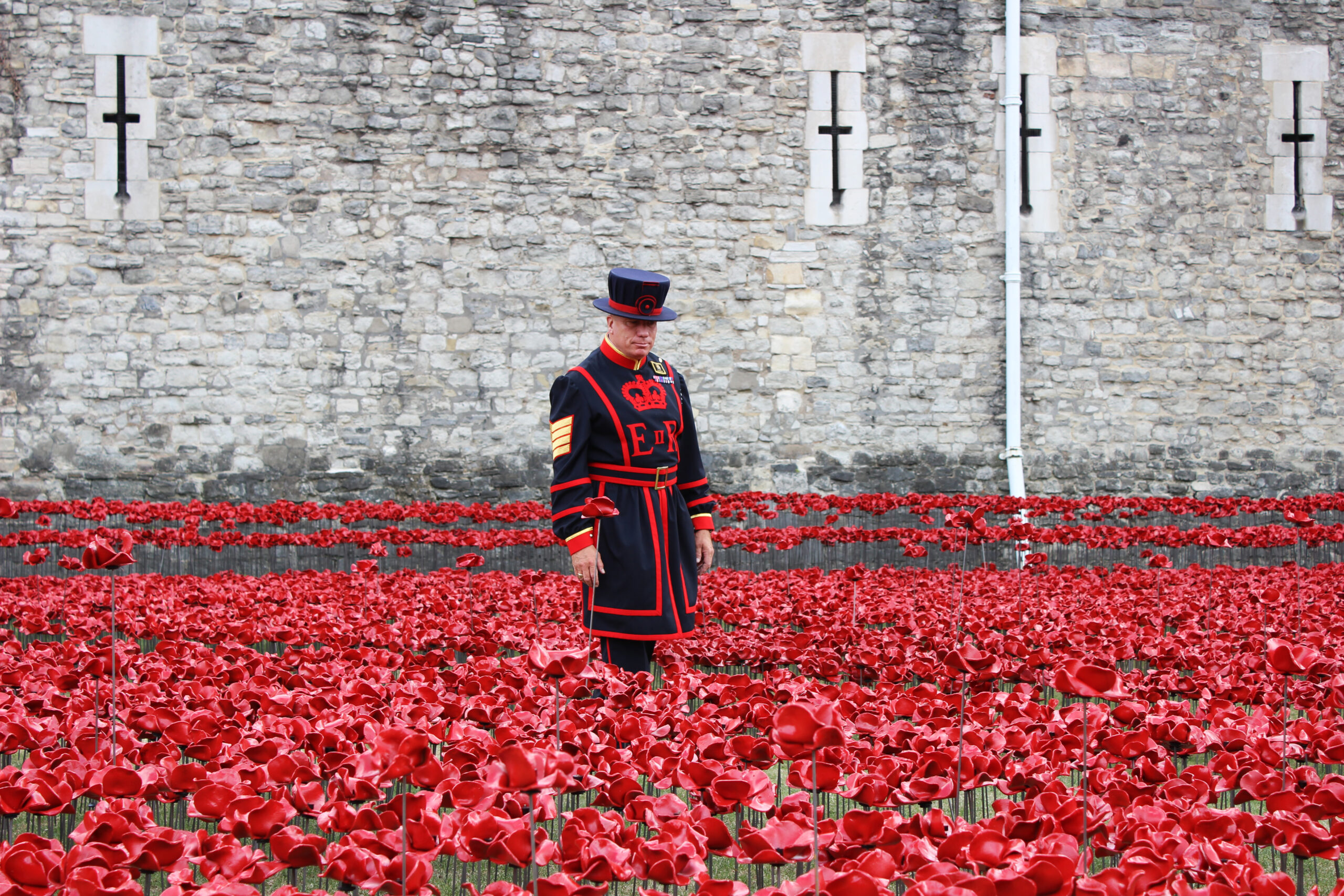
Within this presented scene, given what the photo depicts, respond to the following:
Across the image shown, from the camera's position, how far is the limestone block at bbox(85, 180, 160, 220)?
29.5ft

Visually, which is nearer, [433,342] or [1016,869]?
[1016,869]

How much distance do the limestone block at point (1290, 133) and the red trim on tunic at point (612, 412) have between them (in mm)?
9093

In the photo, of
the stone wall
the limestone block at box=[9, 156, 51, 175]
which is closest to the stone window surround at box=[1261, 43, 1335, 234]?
the stone wall

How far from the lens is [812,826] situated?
175cm

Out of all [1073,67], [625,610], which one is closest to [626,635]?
[625,610]

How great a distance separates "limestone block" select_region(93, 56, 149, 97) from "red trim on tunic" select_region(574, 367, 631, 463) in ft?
23.9

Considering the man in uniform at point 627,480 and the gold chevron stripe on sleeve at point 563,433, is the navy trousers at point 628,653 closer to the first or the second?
the man in uniform at point 627,480

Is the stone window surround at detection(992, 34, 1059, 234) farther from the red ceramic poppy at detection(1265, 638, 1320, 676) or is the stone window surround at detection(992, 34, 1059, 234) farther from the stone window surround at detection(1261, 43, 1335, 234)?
the red ceramic poppy at detection(1265, 638, 1320, 676)

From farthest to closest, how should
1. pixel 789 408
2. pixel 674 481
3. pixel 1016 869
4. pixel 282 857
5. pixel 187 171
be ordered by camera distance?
pixel 789 408 < pixel 187 171 < pixel 674 481 < pixel 282 857 < pixel 1016 869

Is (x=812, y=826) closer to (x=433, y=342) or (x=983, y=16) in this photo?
(x=433, y=342)

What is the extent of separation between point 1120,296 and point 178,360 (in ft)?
27.2

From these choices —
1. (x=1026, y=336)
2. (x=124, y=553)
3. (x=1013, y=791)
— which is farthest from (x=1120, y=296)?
(x=124, y=553)

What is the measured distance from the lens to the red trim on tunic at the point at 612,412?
3580 millimetres

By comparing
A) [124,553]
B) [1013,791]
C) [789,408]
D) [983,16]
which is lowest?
[1013,791]
